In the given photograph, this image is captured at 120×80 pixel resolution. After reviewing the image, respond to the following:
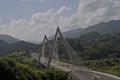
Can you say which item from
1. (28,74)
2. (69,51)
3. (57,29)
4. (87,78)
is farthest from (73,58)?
(28,74)

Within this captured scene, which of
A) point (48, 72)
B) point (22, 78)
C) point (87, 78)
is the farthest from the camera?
point (87, 78)

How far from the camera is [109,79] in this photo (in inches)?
2852

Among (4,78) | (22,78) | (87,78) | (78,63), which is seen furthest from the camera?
(78,63)

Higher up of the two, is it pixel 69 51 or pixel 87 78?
pixel 69 51

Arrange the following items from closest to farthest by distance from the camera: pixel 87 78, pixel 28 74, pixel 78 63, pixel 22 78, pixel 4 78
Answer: pixel 4 78 < pixel 22 78 < pixel 28 74 < pixel 87 78 < pixel 78 63

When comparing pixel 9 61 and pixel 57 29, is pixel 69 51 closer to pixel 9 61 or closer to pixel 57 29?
pixel 57 29

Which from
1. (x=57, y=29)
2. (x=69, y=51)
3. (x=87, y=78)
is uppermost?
(x=57, y=29)

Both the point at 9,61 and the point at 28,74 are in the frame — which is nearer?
the point at 9,61

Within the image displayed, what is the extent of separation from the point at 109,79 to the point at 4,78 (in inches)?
1345

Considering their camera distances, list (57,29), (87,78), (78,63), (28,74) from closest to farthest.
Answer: (28,74) → (87,78) → (57,29) → (78,63)

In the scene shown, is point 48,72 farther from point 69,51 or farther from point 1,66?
point 69,51

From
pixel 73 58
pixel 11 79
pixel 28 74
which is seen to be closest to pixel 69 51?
pixel 73 58

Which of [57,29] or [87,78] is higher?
[57,29]

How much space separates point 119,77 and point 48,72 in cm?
1609
